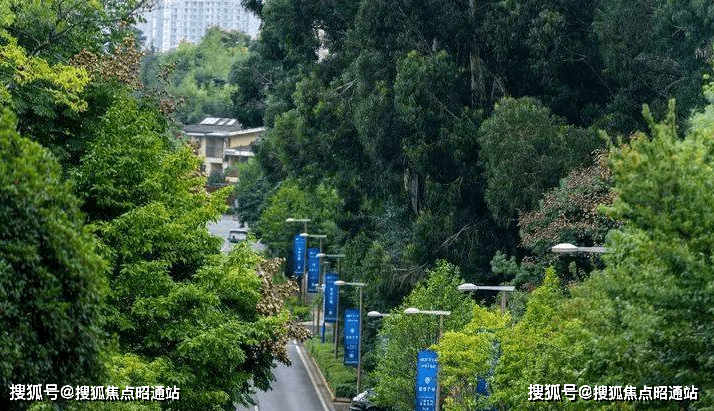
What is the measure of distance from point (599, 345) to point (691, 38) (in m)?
32.1

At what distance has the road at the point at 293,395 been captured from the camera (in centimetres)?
6881

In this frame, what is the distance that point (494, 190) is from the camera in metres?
54.3

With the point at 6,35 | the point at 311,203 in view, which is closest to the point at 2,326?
the point at 6,35

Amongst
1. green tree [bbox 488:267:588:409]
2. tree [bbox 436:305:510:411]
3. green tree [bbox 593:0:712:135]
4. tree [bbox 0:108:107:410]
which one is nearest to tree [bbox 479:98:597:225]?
green tree [bbox 593:0:712:135]

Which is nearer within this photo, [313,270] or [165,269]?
[165,269]

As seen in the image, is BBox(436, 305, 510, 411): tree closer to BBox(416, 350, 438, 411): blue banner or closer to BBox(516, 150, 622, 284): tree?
BBox(416, 350, 438, 411): blue banner

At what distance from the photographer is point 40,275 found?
62.7 feet

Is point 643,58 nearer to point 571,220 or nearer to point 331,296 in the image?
point 571,220

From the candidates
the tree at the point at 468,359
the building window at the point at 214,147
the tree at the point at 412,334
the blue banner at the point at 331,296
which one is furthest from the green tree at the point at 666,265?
the building window at the point at 214,147

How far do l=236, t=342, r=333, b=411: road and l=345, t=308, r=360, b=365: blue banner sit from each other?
3.22 metres

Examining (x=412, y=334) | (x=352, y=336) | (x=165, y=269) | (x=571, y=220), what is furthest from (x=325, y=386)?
→ (x=165, y=269)

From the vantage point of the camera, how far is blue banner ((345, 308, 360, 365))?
62594 mm

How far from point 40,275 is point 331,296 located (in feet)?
177

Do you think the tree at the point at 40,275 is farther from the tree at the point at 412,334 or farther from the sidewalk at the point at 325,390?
the sidewalk at the point at 325,390
